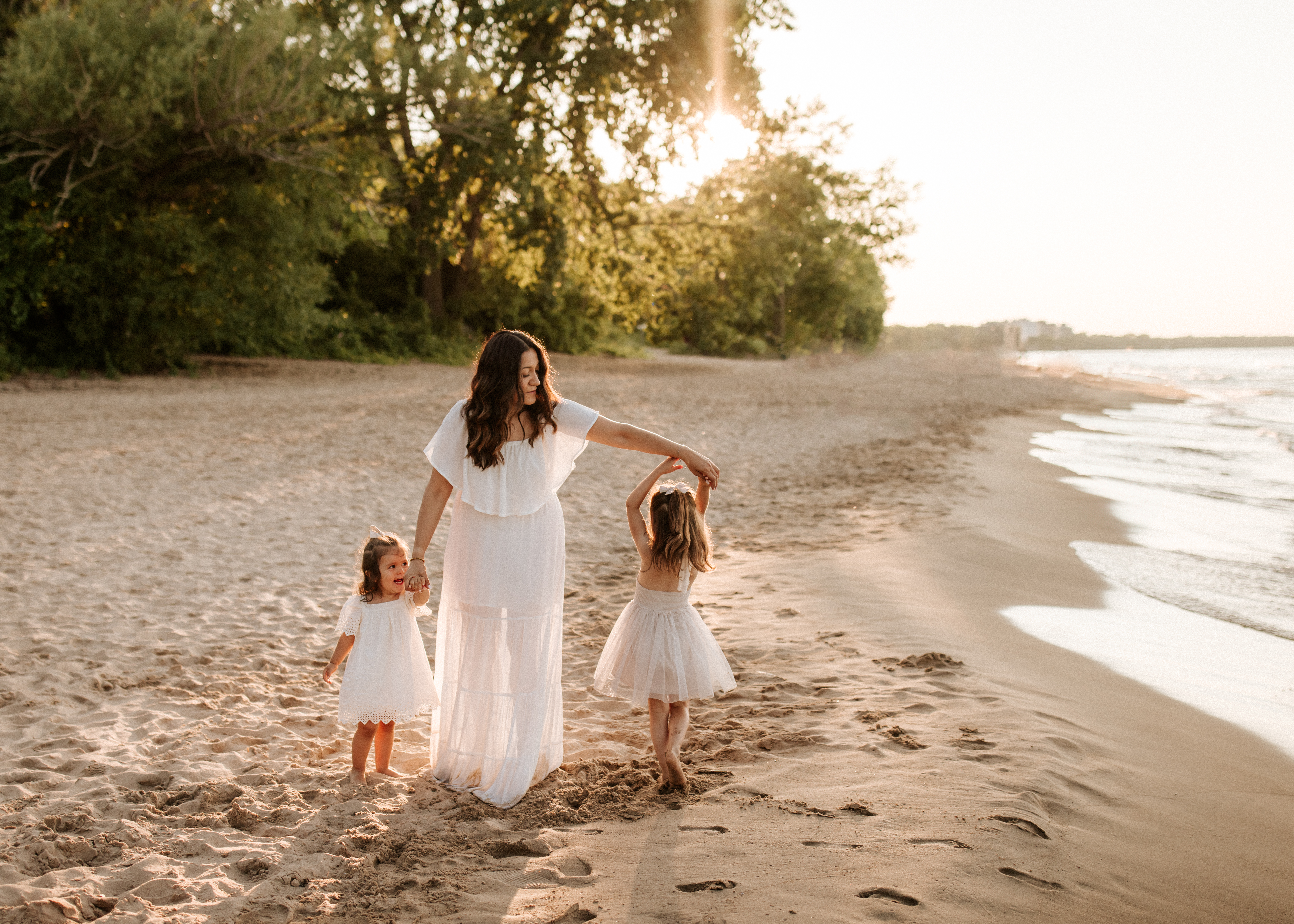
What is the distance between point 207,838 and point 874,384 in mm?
28076

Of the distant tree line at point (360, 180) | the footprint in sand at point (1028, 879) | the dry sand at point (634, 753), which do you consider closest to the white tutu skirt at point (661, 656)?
the dry sand at point (634, 753)

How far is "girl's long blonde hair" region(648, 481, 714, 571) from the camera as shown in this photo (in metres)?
3.76

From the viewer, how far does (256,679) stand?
5180 mm

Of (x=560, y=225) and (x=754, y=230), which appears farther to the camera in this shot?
(x=754, y=230)

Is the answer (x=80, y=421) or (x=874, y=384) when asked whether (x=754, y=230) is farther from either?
(x=80, y=421)

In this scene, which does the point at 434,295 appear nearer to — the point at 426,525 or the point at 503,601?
the point at 426,525

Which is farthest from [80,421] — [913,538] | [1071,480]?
[1071,480]

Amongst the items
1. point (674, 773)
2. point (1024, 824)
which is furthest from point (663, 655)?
point (1024, 824)

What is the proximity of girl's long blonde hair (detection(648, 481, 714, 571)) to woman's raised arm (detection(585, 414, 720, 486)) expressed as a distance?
0.34 ft

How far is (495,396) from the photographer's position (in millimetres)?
3574

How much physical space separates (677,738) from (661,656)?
1.23 feet

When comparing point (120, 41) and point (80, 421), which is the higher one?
point (120, 41)

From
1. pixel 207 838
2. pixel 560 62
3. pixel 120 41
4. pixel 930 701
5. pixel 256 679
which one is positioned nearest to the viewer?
pixel 207 838

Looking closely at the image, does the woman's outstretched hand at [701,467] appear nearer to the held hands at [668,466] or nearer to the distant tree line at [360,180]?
the held hands at [668,466]
